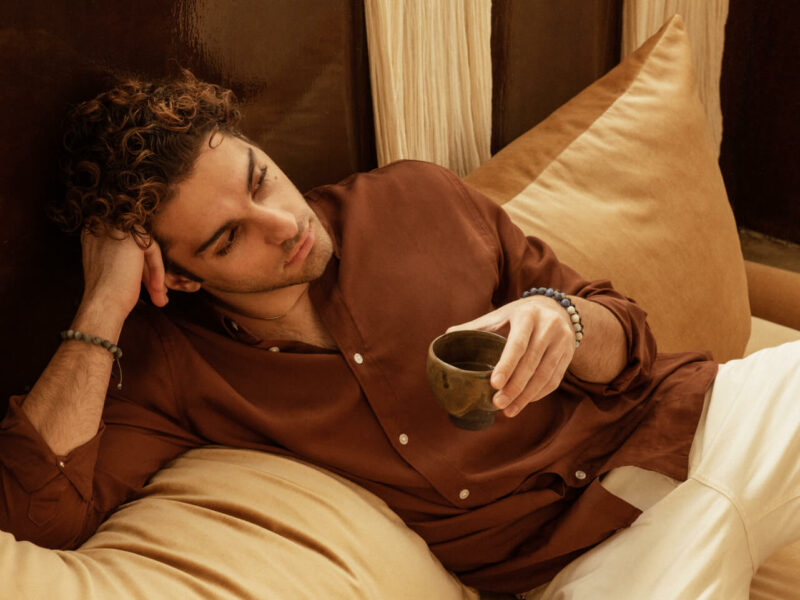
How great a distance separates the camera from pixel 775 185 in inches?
102

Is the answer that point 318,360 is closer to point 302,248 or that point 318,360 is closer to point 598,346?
point 302,248

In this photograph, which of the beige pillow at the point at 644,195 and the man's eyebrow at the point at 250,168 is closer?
the man's eyebrow at the point at 250,168

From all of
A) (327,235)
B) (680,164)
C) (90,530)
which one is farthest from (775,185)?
(90,530)

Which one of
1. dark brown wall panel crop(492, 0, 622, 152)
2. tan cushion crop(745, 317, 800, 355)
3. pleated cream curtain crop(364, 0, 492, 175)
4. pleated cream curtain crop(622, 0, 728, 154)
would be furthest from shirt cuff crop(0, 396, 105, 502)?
pleated cream curtain crop(622, 0, 728, 154)

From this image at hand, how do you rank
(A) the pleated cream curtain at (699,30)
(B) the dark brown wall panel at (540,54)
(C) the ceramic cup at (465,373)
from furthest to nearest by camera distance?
(A) the pleated cream curtain at (699,30), (B) the dark brown wall panel at (540,54), (C) the ceramic cup at (465,373)

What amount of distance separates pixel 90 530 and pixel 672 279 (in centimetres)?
119

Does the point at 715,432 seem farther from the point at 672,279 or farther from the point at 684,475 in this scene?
the point at 672,279

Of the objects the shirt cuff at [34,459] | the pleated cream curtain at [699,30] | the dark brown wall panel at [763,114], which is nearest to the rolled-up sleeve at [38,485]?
the shirt cuff at [34,459]

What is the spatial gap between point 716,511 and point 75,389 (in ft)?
3.15

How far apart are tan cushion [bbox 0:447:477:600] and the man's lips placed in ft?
0.99

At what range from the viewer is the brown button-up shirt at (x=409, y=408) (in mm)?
1310

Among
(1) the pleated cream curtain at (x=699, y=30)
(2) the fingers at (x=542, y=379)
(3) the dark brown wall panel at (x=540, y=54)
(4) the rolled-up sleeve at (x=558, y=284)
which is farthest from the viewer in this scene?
(1) the pleated cream curtain at (x=699, y=30)

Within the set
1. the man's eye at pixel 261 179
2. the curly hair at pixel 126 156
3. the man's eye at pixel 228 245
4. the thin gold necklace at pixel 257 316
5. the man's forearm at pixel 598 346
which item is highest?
the curly hair at pixel 126 156

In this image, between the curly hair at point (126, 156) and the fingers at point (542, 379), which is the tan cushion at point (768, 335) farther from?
the curly hair at point (126, 156)
